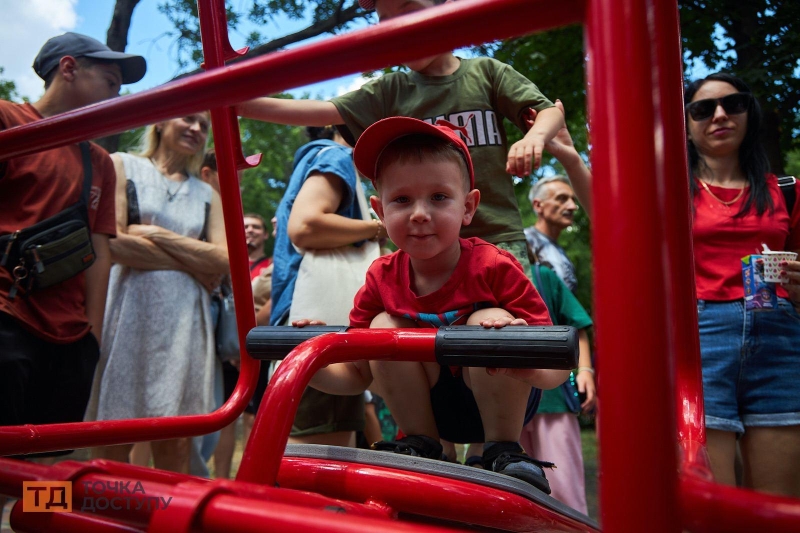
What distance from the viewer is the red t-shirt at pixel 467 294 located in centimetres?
146

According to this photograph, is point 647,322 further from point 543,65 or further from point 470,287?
point 543,65

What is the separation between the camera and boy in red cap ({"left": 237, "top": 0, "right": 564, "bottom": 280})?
1.73 meters

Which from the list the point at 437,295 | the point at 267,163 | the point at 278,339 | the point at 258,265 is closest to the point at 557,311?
the point at 437,295

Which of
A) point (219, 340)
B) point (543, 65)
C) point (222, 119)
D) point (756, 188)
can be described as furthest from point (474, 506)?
point (543, 65)

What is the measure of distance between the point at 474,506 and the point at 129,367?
1906mm

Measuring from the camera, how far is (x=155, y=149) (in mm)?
2951

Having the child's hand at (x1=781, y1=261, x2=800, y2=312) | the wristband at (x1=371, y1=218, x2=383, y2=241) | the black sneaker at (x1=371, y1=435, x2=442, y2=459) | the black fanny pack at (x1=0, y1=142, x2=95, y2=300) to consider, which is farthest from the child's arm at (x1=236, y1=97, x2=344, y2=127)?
the child's hand at (x1=781, y1=261, x2=800, y2=312)

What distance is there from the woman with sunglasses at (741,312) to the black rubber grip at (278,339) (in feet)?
4.26

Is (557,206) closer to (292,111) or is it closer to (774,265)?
(774,265)

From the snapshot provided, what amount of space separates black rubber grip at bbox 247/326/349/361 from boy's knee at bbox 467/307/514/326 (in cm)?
27

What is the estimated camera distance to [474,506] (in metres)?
1.07

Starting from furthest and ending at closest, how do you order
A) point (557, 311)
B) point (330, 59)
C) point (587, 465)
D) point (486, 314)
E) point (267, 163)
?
1. point (267, 163)
2. point (587, 465)
3. point (557, 311)
4. point (486, 314)
5. point (330, 59)

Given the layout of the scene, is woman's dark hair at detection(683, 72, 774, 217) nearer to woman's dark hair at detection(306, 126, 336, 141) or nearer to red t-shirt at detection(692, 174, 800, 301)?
red t-shirt at detection(692, 174, 800, 301)

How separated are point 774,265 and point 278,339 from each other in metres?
1.43
